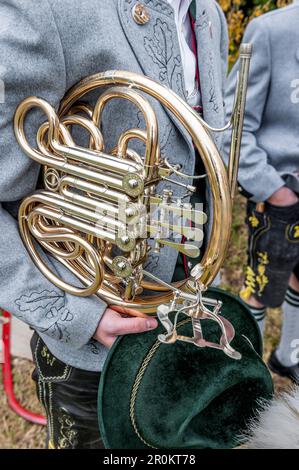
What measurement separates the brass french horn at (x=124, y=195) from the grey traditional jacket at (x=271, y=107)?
32.7 inches

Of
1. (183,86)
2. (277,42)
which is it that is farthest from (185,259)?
(277,42)

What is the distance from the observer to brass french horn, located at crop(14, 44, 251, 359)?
2.40ft

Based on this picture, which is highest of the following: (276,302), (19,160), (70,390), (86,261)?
(19,160)

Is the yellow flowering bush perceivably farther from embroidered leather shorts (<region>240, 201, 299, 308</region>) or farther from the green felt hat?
the green felt hat

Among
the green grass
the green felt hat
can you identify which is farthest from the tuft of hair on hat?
the green grass

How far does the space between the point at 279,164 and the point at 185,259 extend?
0.76 m

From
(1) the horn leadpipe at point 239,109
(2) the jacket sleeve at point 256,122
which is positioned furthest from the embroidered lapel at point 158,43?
(2) the jacket sleeve at point 256,122

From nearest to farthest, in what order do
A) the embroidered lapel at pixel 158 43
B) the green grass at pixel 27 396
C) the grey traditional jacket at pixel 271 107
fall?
the embroidered lapel at pixel 158 43
the grey traditional jacket at pixel 271 107
the green grass at pixel 27 396

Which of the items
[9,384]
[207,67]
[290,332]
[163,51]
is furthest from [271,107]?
[9,384]

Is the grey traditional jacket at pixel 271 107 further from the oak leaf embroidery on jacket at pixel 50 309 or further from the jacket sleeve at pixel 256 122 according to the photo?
the oak leaf embroidery on jacket at pixel 50 309

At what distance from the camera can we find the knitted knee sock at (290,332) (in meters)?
2.00

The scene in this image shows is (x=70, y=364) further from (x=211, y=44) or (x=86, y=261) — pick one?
(x=211, y=44)

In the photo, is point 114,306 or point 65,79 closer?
point 65,79

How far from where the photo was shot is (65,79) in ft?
2.54
